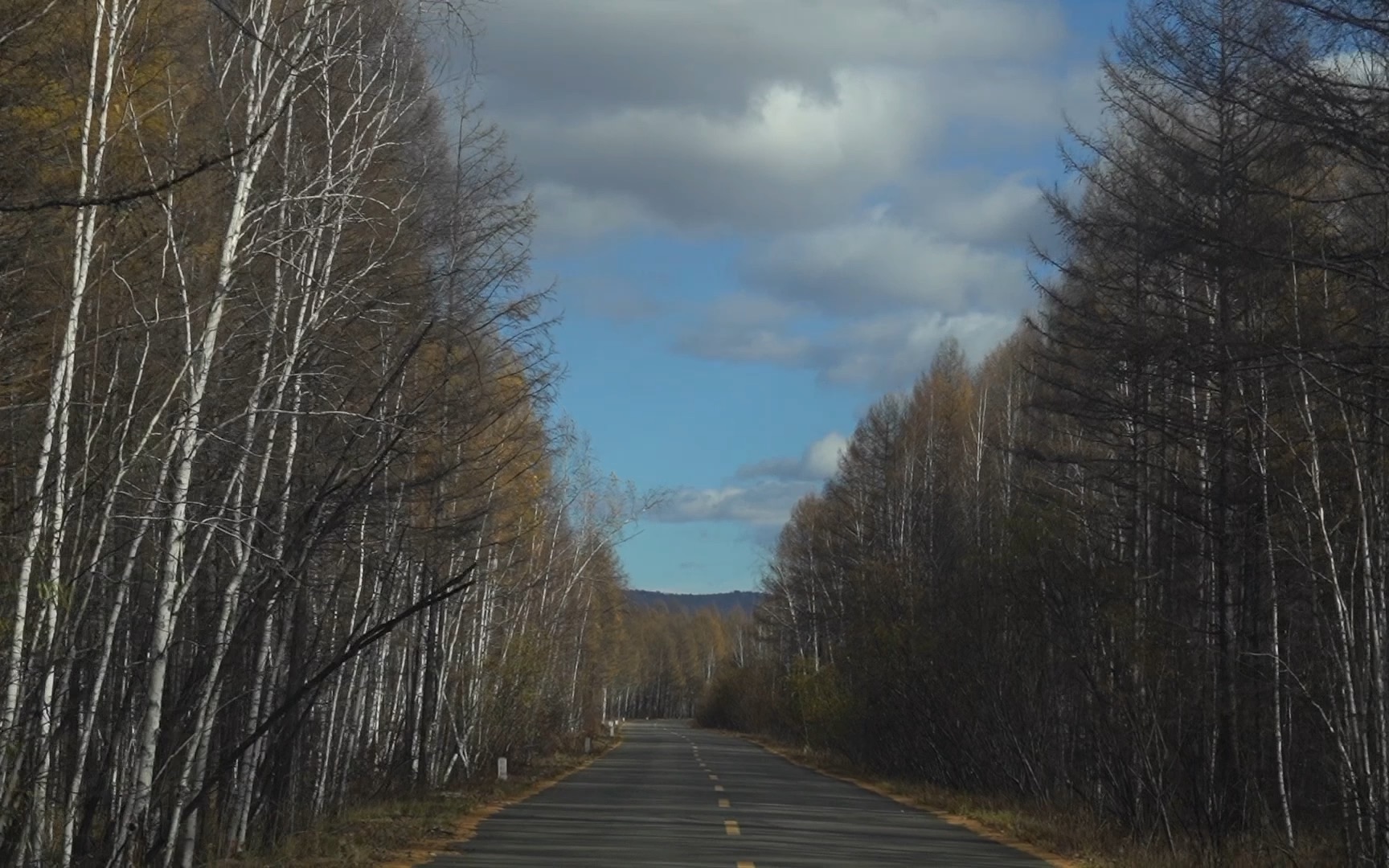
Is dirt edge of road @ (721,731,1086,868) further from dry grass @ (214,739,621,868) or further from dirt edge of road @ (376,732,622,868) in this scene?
dry grass @ (214,739,621,868)

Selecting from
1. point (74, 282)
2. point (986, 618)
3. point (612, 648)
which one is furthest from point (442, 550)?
point (612, 648)

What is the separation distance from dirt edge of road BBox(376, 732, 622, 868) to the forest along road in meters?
0.19

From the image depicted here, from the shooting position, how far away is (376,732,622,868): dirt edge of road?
1400cm

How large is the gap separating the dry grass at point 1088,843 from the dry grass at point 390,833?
6521 millimetres

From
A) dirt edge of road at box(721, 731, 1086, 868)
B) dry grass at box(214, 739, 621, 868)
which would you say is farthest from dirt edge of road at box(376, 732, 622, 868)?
dirt edge of road at box(721, 731, 1086, 868)

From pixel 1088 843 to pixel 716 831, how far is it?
422cm

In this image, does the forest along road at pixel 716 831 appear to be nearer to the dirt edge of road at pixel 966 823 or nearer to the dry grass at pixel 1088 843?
the dirt edge of road at pixel 966 823

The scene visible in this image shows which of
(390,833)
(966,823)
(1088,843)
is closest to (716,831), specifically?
(390,833)

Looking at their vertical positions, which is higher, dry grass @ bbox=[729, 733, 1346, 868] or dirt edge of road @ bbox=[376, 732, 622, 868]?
dry grass @ bbox=[729, 733, 1346, 868]

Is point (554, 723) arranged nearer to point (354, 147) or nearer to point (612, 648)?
point (354, 147)

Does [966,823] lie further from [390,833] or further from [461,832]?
[390,833]

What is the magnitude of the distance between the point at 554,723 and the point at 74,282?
3632 centimetres

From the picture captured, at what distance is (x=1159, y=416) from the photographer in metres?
20.8

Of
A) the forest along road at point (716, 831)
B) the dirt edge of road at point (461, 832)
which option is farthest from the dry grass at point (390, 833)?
the forest along road at point (716, 831)
